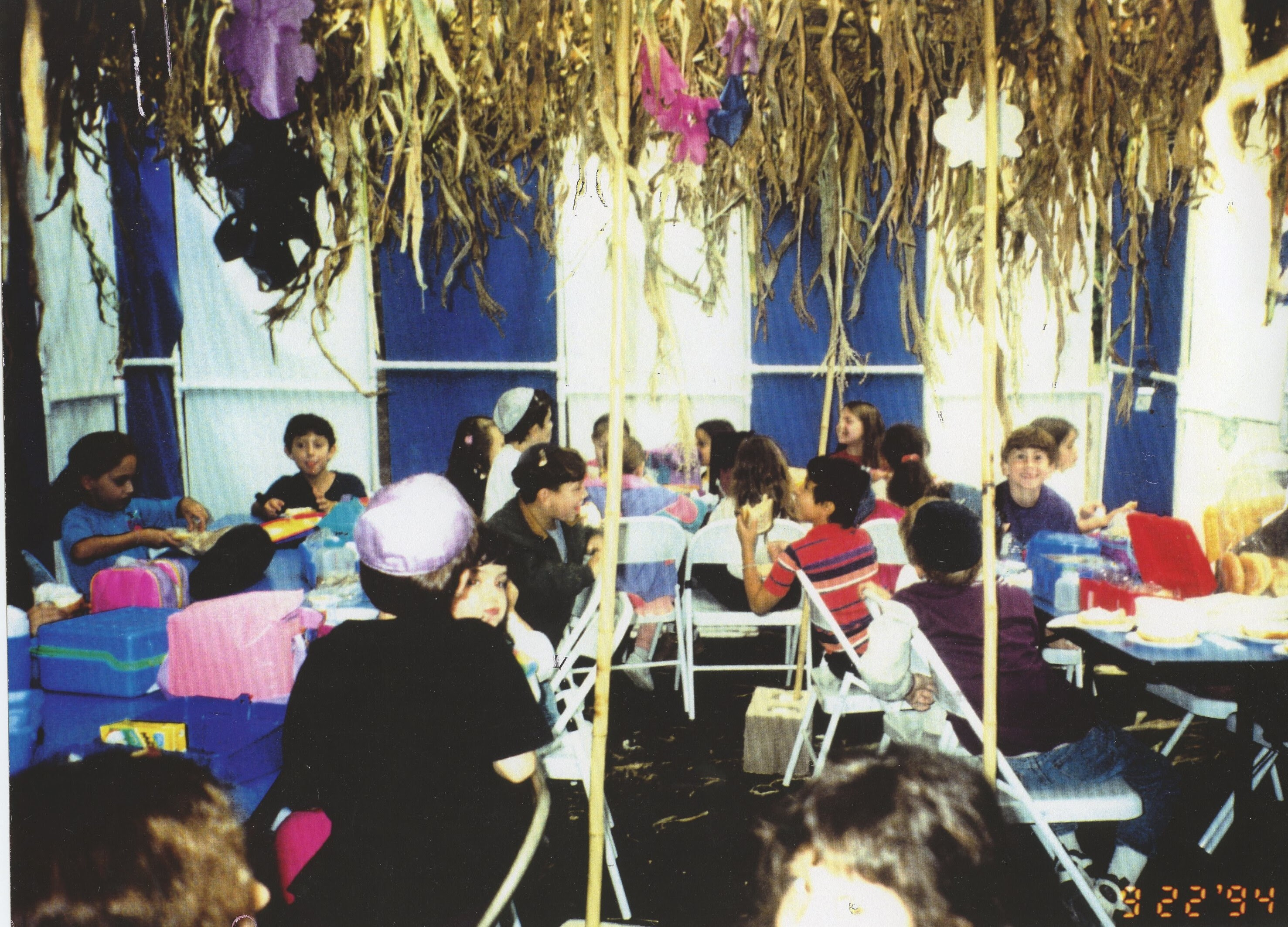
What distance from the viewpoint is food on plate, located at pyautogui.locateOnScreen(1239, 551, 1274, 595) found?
2.45 m

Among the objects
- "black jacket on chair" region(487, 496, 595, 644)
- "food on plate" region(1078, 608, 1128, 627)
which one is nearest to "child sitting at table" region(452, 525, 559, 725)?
"black jacket on chair" region(487, 496, 595, 644)

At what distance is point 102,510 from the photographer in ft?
7.31

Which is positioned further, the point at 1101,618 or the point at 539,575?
the point at 539,575

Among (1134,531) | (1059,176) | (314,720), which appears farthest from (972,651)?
(314,720)

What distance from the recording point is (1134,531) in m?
2.63

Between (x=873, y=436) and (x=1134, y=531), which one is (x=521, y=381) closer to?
(x=873, y=436)

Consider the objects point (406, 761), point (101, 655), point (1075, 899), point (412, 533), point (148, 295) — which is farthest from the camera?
point (148, 295)

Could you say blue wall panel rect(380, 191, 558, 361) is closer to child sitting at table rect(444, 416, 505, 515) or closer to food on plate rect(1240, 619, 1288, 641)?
child sitting at table rect(444, 416, 505, 515)

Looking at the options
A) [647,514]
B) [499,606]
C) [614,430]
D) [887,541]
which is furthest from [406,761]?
[887,541]

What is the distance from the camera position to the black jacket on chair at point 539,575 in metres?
2.59

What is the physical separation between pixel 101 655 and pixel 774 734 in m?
1.87

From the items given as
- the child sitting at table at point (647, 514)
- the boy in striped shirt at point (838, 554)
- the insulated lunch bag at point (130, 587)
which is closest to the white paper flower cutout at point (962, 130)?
the boy in striped shirt at point (838, 554)

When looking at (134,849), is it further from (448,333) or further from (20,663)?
(448,333)

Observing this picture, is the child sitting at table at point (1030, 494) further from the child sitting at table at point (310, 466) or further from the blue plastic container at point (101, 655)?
the blue plastic container at point (101, 655)
